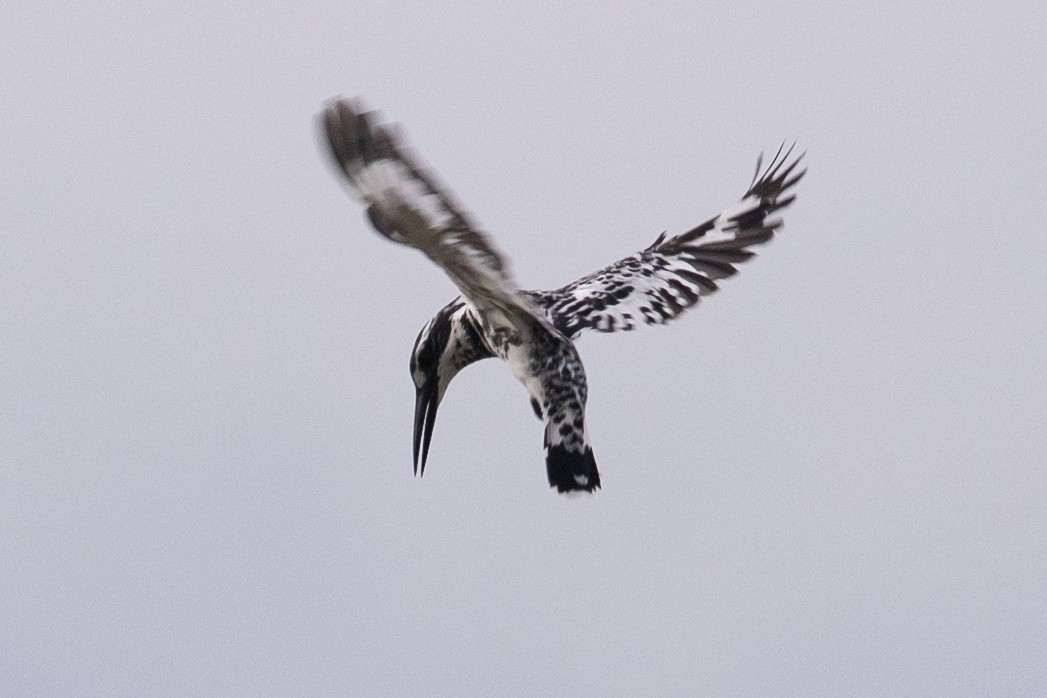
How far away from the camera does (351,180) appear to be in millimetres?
5742

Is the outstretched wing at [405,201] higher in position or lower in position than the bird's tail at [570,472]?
higher

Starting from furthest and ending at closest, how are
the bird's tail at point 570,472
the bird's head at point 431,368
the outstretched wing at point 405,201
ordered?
the bird's head at point 431,368 < the bird's tail at point 570,472 < the outstretched wing at point 405,201

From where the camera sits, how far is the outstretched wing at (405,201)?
5.61 meters

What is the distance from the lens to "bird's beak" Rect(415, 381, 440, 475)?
27.7ft

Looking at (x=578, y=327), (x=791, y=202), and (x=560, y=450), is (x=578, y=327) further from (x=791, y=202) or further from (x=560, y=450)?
(x=791, y=202)

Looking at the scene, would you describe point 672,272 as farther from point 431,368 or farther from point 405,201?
point 405,201

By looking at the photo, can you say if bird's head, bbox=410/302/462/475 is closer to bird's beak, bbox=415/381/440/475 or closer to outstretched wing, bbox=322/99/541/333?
bird's beak, bbox=415/381/440/475

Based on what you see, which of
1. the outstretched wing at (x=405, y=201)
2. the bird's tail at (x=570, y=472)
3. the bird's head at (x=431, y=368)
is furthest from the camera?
the bird's head at (x=431, y=368)

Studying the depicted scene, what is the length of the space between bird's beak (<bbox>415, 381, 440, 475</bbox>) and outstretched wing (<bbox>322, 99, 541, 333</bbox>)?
1738mm

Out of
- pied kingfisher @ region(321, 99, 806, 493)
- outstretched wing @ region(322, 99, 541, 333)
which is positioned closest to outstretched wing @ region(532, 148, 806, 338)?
pied kingfisher @ region(321, 99, 806, 493)

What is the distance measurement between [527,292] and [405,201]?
2349 millimetres

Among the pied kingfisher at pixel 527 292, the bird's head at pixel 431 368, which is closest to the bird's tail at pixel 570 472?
the pied kingfisher at pixel 527 292

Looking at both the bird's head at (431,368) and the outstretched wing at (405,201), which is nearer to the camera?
the outstretched wing at (405,201)

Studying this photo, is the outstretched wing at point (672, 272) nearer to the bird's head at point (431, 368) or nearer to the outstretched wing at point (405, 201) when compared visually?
the bird's head at point (431, 368)
